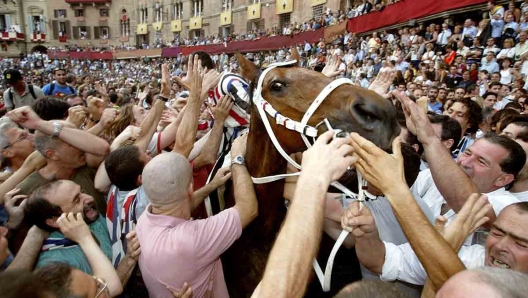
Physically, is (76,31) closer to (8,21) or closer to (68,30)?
(68,30)

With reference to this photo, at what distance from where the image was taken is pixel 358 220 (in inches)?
72.6

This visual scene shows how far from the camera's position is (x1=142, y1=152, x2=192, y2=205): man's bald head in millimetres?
2205

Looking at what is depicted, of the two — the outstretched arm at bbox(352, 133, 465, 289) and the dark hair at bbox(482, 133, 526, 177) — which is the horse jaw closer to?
the outstretched arm at bbox(352, 133, 465, 289)

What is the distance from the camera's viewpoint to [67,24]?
234 feet

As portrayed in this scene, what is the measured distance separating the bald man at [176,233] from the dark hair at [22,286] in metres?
0.75

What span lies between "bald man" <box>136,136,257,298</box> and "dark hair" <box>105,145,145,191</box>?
0.65 m

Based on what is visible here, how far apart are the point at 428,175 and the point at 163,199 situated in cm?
277

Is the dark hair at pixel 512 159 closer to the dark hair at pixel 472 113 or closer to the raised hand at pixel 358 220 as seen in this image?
the raised hand at pixel 358 220

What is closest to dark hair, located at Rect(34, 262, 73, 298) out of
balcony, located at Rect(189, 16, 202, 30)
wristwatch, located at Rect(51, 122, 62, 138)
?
wristwatch, located at Rect(51, 122, 62, 138)

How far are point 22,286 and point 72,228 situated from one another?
0.97 meters

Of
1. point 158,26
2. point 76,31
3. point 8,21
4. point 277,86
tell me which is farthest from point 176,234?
point 8,21

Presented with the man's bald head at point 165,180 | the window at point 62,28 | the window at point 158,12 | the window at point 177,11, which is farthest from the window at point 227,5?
the man's bald head at point 165,180

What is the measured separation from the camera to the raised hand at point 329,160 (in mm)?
1590

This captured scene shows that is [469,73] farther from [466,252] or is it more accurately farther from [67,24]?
[67,24]
